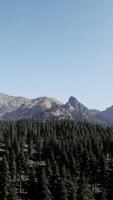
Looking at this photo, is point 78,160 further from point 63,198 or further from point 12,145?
point 63,198

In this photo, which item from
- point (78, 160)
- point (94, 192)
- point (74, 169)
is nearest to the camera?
point (94, 192)

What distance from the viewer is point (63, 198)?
103 metres

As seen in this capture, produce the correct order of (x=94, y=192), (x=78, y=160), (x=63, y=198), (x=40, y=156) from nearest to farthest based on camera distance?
(x=63, y=198) → (x=94, y=192) → (x=78, y=160) → (x=40, y=156)

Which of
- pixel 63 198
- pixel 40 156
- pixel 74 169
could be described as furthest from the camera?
pixel 40 156

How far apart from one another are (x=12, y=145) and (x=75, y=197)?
198 feet

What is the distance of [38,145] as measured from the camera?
173 meters

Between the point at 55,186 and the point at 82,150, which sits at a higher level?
the point at 82,150

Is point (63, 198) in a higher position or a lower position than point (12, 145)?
lower

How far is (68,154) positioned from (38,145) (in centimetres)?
2526

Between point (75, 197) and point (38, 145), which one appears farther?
point (38, 145)

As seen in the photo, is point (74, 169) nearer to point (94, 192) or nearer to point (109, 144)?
point (94, 192)

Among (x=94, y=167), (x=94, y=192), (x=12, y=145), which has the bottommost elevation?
(x=94, y=192)

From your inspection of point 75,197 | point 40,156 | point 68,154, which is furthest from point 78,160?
point 75,197

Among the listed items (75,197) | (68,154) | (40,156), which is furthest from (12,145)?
(75,197)
